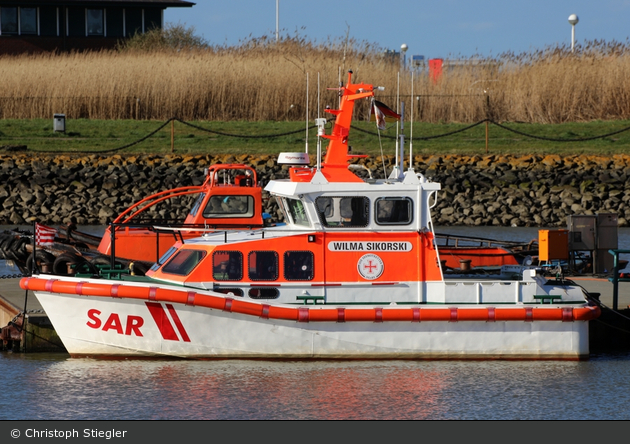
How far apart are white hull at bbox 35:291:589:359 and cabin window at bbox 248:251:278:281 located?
0.46 meters

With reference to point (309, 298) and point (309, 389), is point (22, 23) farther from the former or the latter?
point (309, 389)

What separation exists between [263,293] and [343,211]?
1.27m

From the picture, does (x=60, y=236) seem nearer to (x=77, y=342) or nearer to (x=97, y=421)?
(x=77, y=342)

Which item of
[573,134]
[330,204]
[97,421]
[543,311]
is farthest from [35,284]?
[573,134]

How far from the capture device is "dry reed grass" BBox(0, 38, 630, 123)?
97.2 feet

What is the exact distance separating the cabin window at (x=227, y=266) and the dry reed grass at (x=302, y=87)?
60.6 ft

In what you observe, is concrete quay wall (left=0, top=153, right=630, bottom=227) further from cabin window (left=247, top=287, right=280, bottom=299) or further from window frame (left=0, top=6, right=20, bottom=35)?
window frame (left=0, top=6, right=20, bottom=35)

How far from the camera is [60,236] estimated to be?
15.4 meters

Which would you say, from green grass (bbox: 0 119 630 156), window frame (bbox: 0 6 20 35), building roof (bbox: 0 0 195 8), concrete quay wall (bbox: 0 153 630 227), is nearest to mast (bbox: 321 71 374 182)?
concrete quay wall (bbox: 0 153 630 227)

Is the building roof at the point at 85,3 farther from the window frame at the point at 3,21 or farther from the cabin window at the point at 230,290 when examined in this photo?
the cabin window at the point at 230,290

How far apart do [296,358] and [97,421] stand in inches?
103

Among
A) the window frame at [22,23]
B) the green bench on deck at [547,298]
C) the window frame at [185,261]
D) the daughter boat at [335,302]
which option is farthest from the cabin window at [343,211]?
the window frame at [22,23]

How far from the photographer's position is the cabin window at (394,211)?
10883mm

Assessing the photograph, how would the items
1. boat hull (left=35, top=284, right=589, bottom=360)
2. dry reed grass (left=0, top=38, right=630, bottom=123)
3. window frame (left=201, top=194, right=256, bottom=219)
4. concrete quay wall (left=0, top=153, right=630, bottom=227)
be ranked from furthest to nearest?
dry reed grass (left=0, top=38, right=630, bottom=123)
concrete quay wall (left=0, top=153, right=630, bottom=227)
window frame (left=201, top=194, right=256, bottom=219)
boat hull (left=35, top=284, right=589, bottom=360)
